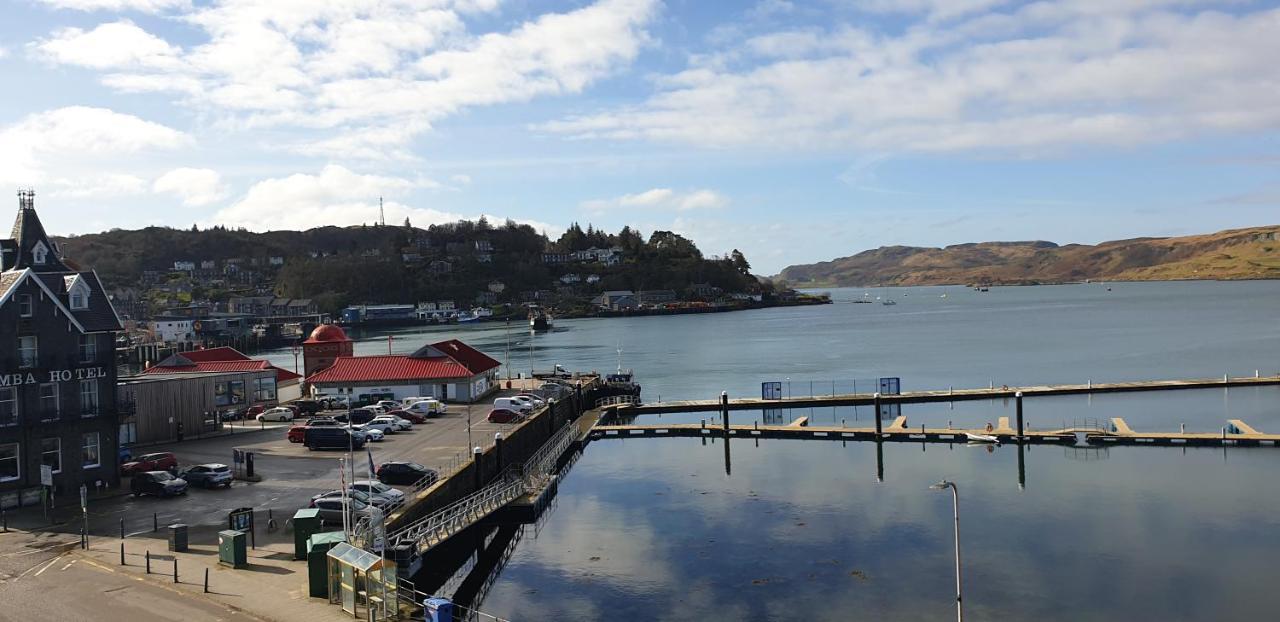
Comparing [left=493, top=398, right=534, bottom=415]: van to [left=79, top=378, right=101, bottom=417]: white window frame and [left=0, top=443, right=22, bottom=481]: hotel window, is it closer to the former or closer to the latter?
[left=79, top=378, right=101, bottom=417]: white window frame

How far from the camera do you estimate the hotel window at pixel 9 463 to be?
31.7 m

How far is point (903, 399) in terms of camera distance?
66562 millimetres

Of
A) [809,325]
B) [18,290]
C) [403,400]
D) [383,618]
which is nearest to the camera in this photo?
[383,618]

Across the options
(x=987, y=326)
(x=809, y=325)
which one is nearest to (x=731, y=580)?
(x=987, y=326)

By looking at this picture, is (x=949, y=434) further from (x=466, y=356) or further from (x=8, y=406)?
(x=8, y=406)

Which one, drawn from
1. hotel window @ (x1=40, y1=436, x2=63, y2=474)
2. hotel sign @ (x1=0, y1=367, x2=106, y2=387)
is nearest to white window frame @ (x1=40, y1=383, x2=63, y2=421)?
hotel sign @ (x1=0, y1=367, x2=106, y2=387)

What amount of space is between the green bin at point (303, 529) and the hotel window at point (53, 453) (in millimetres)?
12881

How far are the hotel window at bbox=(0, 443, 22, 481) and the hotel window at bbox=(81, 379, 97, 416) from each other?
252 cm

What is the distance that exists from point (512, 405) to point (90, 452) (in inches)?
905

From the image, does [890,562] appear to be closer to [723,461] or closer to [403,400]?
[723,461]

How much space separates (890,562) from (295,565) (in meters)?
19.3

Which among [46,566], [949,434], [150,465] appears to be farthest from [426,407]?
[949,434]

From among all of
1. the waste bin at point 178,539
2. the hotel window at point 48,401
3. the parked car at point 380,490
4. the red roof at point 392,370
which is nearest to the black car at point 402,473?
the parked car at point 380,490

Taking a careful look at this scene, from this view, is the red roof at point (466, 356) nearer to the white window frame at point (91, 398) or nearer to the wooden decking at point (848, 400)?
the wooden decking at point (848, 400)
